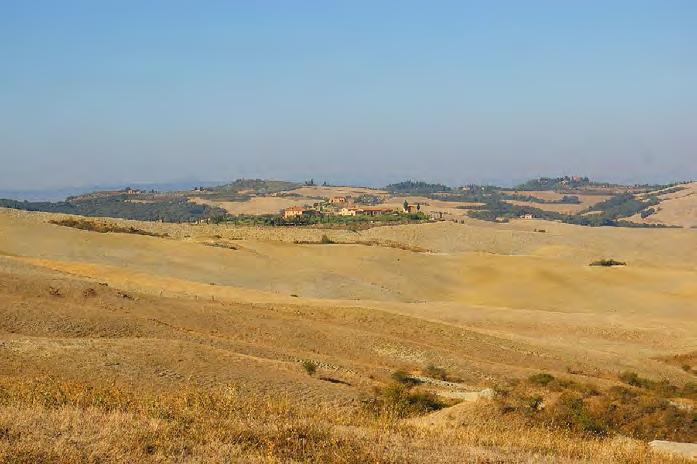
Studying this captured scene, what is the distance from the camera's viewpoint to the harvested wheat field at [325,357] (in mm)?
10797

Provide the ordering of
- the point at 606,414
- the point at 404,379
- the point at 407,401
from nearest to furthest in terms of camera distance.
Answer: the point at 407,401 < the point at 606,414 < the point at 404,379

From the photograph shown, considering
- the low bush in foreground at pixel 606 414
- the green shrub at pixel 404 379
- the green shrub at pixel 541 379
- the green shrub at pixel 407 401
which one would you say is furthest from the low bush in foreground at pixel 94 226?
the low bush in foreground at pixel 606 414

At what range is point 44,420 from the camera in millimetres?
10703

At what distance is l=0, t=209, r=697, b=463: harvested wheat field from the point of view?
10.8 metres

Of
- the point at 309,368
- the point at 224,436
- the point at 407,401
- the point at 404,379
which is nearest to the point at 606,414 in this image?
the point at 407,401

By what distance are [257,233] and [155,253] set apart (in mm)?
31069

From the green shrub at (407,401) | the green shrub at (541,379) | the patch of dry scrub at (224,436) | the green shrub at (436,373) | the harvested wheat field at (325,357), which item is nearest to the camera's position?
the patch of dry scrub at (224,436)

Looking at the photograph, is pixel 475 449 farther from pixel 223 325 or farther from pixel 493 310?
pixel 493 310

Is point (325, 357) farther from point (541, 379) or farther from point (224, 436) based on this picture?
point (224, 436)

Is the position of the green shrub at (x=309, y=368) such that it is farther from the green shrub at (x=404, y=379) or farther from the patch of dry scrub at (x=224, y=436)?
the patch of dry scrub at (x=224, y=436)

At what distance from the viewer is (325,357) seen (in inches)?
1031

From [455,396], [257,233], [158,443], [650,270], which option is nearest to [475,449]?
[158,443]

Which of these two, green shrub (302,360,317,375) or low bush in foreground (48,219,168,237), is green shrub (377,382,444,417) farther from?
low bush in foreground (48,219,168,237)

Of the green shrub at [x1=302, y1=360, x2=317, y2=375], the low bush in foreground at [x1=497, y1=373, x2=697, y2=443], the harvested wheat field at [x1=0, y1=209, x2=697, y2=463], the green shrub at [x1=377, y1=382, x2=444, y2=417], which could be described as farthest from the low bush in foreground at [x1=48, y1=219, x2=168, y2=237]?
the low bush in foreground at [x1=497, y1=373, x2=697, y2=443]
